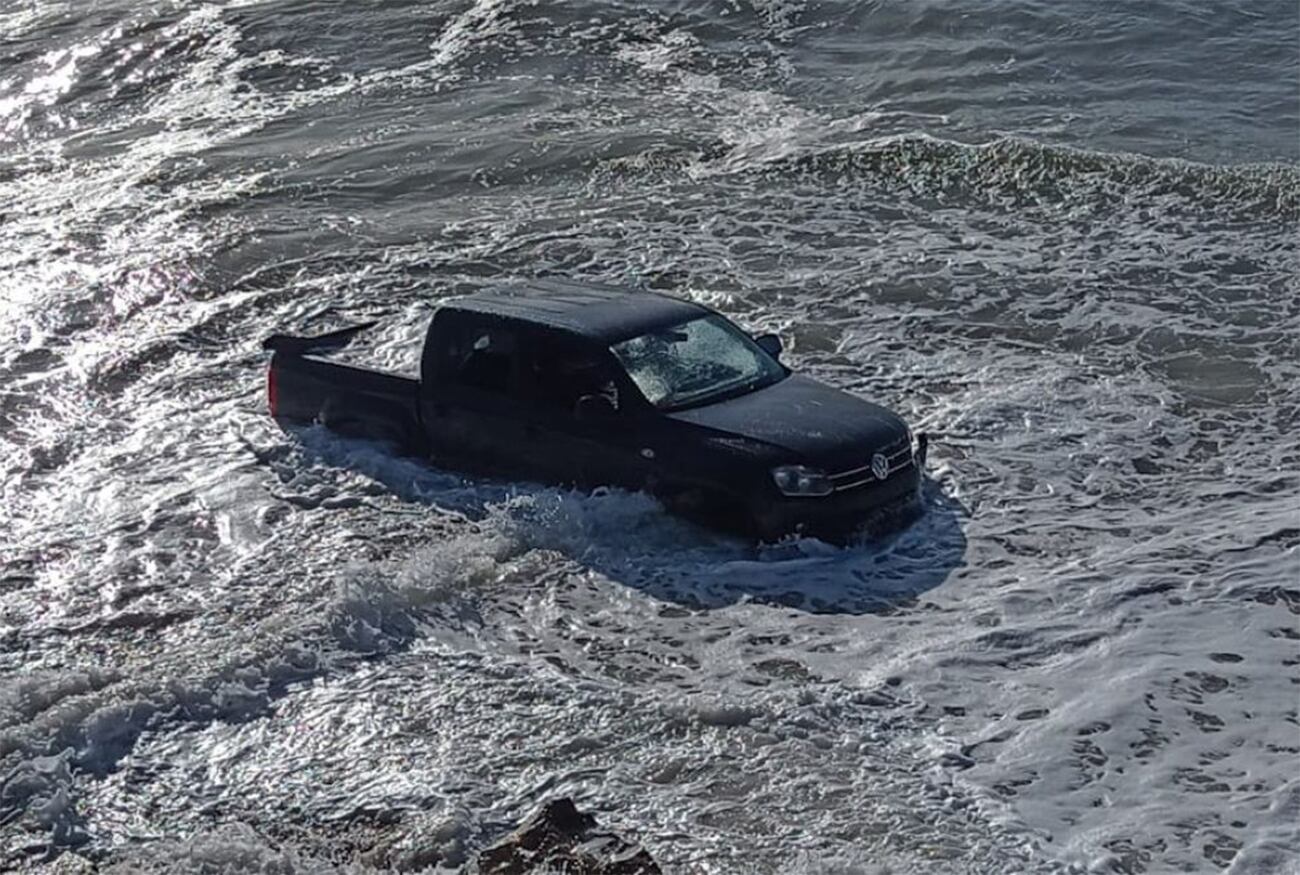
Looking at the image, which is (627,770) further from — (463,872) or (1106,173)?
(1106,173)

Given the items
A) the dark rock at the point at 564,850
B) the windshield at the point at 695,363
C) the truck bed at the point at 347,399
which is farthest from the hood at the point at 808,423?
A: the dark rock at the point at 564,850

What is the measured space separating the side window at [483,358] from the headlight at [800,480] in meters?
2.28

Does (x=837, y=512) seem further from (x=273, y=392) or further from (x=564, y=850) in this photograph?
(x=273, y=392)

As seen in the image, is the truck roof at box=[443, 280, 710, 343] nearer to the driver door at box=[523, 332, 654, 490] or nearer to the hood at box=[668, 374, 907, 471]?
the driver door at box=[523, 332, 654, 490]

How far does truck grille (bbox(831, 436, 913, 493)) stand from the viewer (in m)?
11.9

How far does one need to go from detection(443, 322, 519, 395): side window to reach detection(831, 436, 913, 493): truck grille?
2547 mm

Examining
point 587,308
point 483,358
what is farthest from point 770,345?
point 483,358

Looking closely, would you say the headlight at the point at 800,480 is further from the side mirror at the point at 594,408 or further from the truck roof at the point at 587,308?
the truck roof at the point at 587,308

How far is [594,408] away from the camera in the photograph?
41.2ft

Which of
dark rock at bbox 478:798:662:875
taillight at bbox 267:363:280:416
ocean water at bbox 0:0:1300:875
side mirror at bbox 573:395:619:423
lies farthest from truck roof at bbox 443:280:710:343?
dark rock at bbox 478:798:662:875

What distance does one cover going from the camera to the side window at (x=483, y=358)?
518 inches

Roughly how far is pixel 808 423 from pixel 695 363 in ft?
3.65

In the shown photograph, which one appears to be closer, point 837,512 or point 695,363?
point 837,512

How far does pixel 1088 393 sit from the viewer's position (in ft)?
50.6
